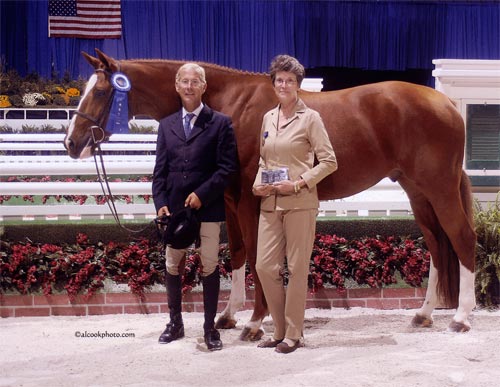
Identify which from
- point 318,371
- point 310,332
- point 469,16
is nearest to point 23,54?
point 469,16

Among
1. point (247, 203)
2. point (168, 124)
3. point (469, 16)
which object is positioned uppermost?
point (469, 16)

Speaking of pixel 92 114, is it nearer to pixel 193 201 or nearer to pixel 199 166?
pixel 199 166

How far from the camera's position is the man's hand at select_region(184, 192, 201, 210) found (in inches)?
141

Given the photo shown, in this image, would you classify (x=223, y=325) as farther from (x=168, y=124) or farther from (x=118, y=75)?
(x=118, y=75)

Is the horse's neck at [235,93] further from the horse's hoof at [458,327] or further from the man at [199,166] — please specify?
the horse's hoof at [458,327]

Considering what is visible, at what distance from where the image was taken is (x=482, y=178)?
5.77 metres

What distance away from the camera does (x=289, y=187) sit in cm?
350

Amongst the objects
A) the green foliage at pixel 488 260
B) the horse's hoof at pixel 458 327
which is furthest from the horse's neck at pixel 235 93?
the green foliage at pixel 488 260

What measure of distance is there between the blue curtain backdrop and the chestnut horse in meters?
7.82

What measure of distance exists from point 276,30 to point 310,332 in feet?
28.6

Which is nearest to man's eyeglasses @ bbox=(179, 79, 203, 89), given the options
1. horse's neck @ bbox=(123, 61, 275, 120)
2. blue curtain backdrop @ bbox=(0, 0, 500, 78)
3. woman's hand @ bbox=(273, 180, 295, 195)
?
horse's neck @ bbox=(123, 61, 275, 120)

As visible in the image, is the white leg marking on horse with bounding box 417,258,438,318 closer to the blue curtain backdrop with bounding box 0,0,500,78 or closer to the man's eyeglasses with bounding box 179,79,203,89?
the man's eyeglasses with bounding box 179,79,203,89

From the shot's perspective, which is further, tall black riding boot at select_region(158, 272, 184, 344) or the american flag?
the american flag

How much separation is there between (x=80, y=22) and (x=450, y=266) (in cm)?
472
